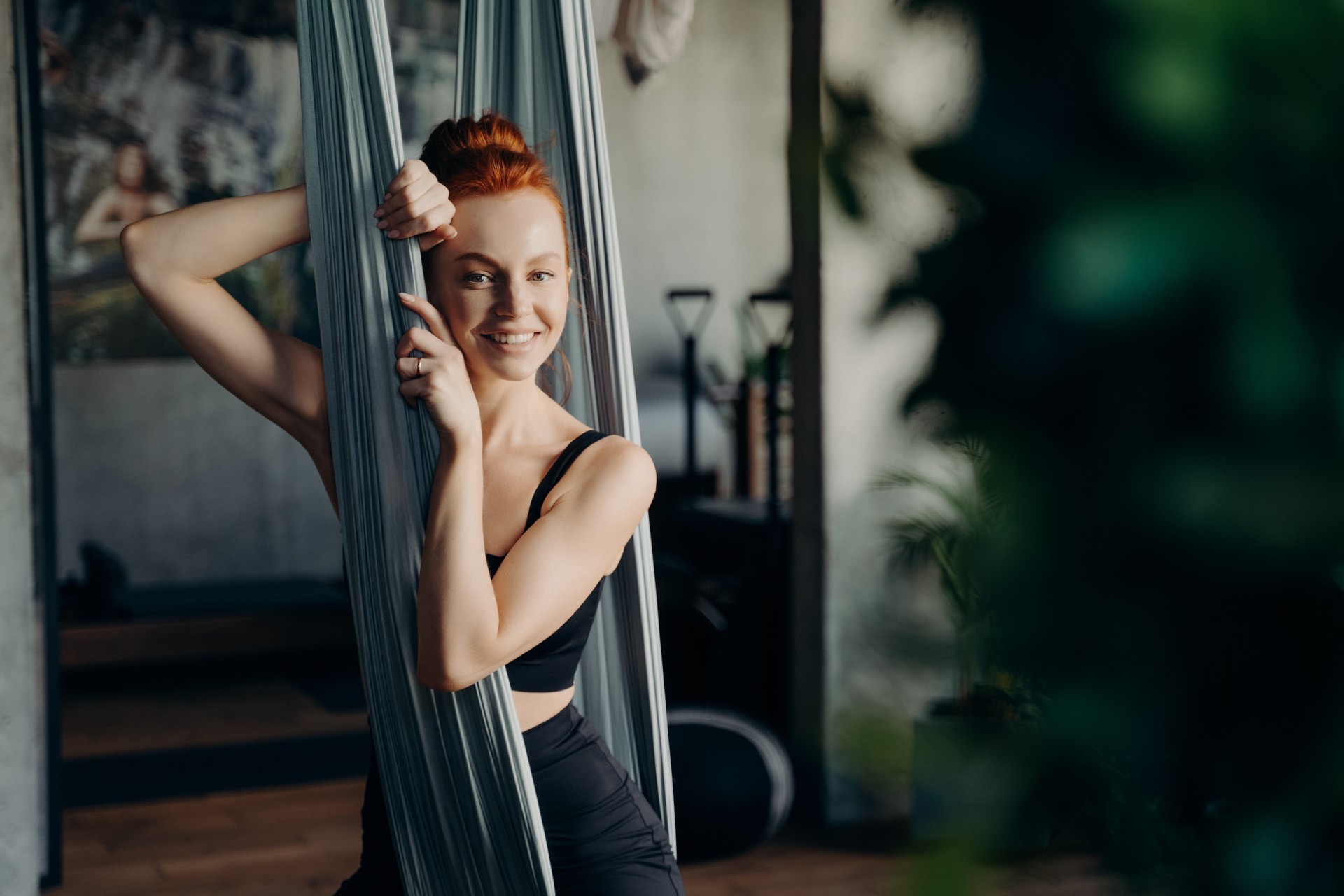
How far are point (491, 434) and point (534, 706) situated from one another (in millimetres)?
226

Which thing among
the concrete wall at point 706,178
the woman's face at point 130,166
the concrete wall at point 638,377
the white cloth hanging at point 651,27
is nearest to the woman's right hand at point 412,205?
the white cloth hanging at point 651,27

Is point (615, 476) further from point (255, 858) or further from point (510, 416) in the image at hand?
point (255, 858)

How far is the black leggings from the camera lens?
3.50 ft

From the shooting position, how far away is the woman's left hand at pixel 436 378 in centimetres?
94

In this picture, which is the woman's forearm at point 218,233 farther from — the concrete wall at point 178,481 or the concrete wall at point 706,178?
the concrete wall at point 706,178

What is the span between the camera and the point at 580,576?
101 cm

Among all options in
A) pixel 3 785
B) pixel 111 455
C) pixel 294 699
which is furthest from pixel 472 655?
pixel 111 455

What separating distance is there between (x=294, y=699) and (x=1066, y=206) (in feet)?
14.9

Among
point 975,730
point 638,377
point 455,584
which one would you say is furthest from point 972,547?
point 638,377

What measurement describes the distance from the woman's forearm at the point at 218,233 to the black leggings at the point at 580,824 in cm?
42

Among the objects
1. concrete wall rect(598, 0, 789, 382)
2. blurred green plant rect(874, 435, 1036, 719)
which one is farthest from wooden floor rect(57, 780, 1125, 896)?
concrete wall rect(598, 0, 789, 382)

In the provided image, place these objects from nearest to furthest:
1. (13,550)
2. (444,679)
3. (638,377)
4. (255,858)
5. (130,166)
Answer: (444,679), (13,550), (255,858), (130,166), (638,377)

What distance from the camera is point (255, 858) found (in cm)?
290

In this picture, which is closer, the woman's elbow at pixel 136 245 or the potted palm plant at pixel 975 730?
the potted palm plant at pixel 975 730
